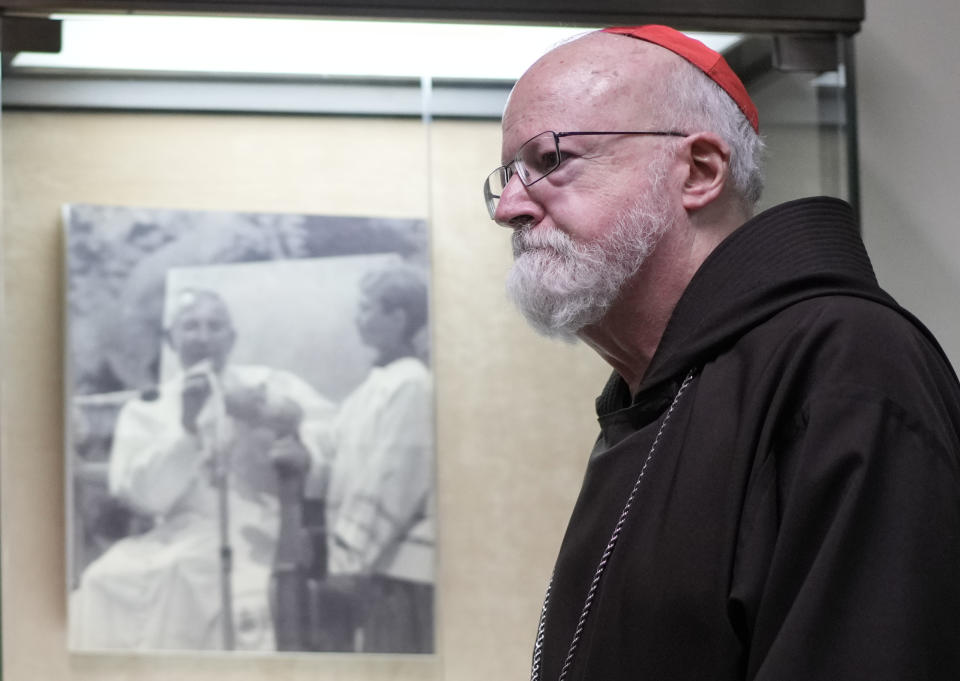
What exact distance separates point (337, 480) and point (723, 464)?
126 cm

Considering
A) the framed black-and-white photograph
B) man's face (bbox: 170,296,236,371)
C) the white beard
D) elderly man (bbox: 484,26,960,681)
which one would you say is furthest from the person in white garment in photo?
the white beard

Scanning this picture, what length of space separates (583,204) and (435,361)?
910 mm

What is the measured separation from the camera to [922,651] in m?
1.11

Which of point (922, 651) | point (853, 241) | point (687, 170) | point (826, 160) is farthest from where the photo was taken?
point (826, 160)

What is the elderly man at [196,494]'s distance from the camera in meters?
2.36

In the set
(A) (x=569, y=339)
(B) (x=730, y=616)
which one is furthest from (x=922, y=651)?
(A) (x=569, y=339)

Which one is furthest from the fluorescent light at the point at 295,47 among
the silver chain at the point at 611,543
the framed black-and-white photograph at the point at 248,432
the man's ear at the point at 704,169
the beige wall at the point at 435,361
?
the silver chain at the point at 611,543

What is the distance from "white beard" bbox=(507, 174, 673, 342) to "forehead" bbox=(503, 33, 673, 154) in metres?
0.12

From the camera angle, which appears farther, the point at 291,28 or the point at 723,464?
the point at 291,28

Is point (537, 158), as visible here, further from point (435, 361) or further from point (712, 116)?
point (435, 361)

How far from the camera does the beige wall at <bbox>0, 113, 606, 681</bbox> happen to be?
2.36m

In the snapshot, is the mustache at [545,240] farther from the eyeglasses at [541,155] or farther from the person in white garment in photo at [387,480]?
the person in white garment in photo at [387,480]

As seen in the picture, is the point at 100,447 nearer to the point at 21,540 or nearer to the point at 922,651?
the point at 21,540

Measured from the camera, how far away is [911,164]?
2885mm
